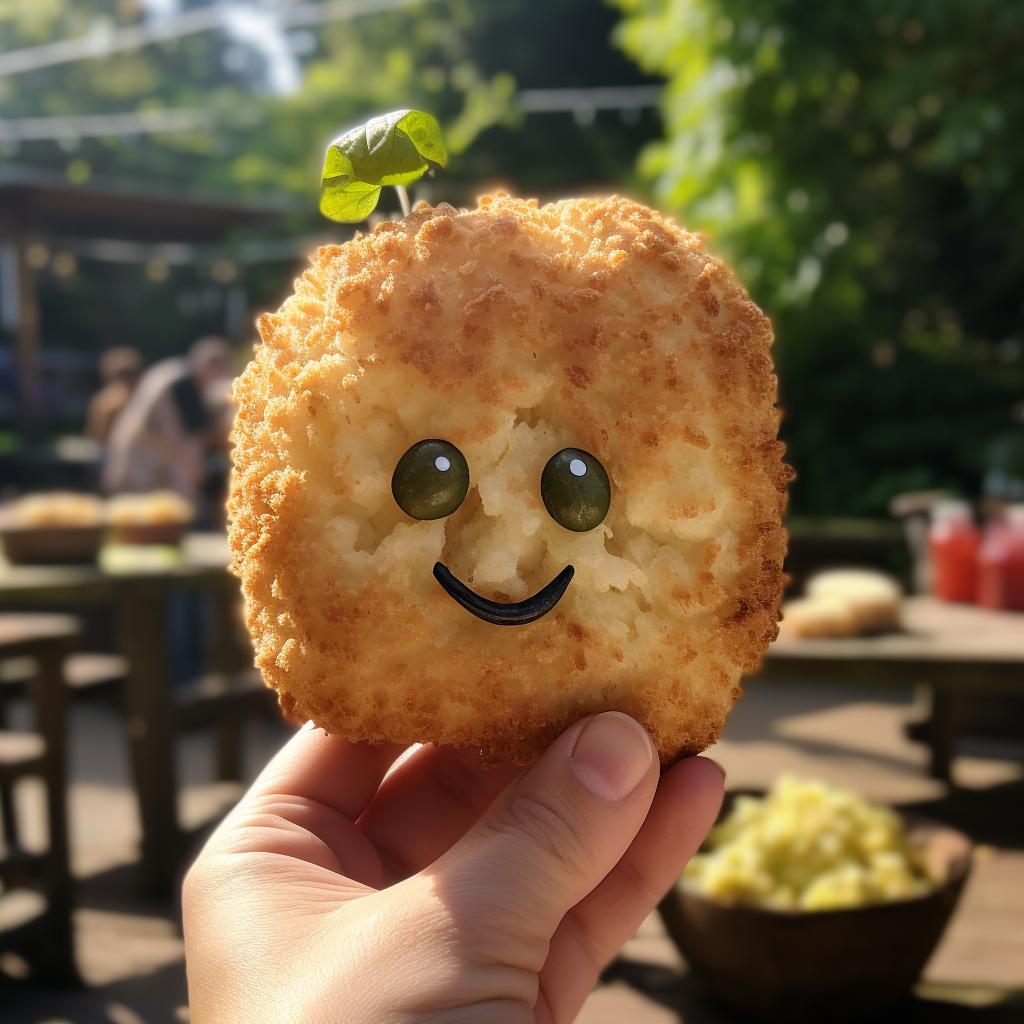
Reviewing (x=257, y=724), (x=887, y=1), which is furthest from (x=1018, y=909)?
(x=887, y=1)

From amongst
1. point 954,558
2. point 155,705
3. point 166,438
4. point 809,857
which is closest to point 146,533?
point 155,705

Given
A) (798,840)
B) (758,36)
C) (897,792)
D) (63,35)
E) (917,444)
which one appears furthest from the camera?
(63,35)

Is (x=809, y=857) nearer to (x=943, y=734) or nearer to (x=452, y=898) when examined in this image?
(x=452, y=898)

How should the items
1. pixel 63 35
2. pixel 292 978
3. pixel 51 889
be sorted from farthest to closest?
Answer: pixel 63 35 < pixel 51 889 < pixel 292 978

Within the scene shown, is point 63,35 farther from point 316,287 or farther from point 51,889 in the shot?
point 316,287

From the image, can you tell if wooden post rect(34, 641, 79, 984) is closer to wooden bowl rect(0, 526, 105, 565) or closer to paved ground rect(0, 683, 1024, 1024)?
paved ground rect(0, 683, 1024, 1024)

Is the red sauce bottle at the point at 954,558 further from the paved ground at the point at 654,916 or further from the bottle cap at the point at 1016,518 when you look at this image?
the paved ground at the point at 654,916
